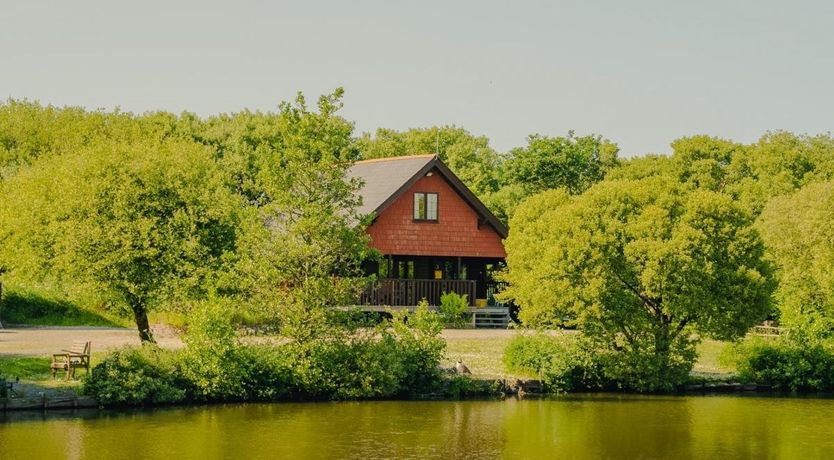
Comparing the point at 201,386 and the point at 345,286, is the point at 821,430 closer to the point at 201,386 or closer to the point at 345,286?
the point at 345,286

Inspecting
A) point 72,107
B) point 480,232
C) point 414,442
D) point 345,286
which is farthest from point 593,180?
point 414,442

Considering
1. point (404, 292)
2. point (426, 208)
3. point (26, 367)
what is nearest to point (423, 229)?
point (426, 208)

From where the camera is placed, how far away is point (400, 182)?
172 ft

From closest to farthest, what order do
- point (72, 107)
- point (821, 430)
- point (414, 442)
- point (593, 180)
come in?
1. point (414, 442)
2. point (821, 430)
3. point (593, 180)
4. point (72, 107)

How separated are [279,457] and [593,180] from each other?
56.6 m

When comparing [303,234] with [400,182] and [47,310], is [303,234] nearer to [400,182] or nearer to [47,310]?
[400,182]

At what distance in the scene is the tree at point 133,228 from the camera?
35.4 metres

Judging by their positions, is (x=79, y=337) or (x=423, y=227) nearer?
(x=79, y=337)

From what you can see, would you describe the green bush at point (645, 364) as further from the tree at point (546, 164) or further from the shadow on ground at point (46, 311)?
the tree at point (546, 164)

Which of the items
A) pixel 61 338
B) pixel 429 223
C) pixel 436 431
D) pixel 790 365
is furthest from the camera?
pixel 429 223

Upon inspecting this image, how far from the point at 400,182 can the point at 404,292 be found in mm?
4991

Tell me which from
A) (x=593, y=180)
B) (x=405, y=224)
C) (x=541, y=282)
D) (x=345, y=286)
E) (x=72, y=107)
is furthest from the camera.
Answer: (x=72, y=107)

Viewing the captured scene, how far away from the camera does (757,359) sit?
38.2 meters

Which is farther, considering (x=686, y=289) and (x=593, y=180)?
(x=593, y=180)
